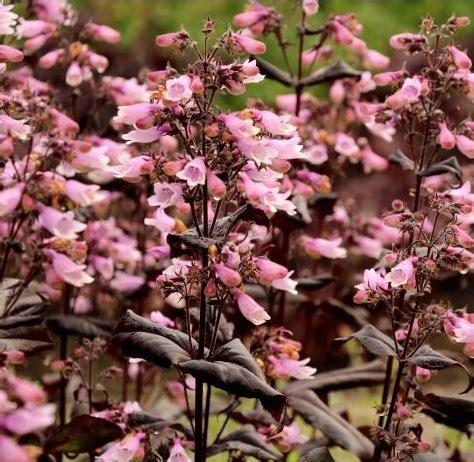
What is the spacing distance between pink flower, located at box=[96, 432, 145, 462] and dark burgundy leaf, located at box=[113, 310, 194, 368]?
26 centimetres

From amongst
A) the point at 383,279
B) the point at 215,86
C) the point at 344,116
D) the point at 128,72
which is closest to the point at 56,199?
the point at 215,86

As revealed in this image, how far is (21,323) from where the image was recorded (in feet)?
7.44

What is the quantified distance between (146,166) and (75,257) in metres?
0.30

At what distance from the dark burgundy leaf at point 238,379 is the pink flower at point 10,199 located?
49cm

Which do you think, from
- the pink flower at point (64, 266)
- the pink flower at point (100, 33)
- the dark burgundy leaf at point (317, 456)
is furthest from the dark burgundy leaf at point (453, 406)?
the pink flower at point (100, 33)

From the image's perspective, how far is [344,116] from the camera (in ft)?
10.7

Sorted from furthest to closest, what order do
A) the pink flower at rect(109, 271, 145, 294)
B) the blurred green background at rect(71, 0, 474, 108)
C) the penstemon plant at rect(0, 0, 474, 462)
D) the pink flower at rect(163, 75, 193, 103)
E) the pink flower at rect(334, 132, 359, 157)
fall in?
1. the blurred green background at rect(71, 0, 474, 108)
2. the pink flower at rect(334, 132, 359, 157)
3. the pink flower at rect(109, 271, 145, 294)
4. the penstemon plant at rect(0, 0, 474, 462)
5. the pink flower at rect(163, 75, 193, 103)

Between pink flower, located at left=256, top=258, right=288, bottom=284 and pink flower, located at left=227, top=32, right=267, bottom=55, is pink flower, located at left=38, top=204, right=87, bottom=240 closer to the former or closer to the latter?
pink flower, located at left=256, top=258, right=288, bottom=284

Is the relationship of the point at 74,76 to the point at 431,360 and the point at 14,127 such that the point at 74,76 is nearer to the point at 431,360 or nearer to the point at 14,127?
the point at 14,127

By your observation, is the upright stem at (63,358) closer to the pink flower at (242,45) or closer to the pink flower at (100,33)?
the pink flower at (100,33)

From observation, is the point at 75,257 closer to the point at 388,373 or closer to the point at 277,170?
the point at 277,170

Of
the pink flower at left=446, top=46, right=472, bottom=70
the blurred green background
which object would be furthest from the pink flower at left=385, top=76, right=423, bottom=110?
the blurred green background

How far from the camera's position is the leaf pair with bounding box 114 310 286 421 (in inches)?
76.3

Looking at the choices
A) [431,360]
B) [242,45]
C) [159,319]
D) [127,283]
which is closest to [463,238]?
[431,360]
